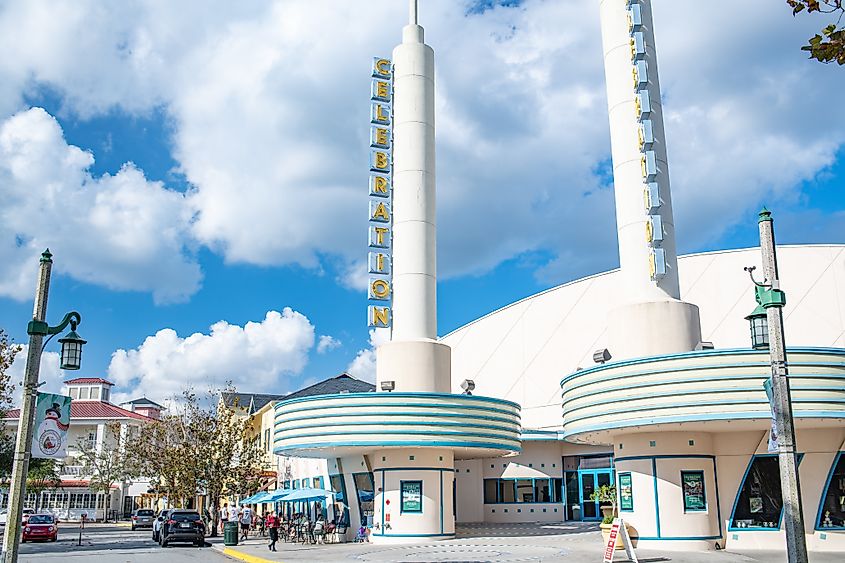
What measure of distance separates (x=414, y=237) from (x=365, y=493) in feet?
34.4

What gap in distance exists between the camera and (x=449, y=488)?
102 feet

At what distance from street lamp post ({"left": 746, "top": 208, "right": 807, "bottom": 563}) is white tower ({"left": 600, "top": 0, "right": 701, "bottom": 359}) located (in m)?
12.6

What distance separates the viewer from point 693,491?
25344 millimetres

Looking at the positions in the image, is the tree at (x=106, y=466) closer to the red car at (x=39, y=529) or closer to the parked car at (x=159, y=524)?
the red car at (x=39, y=529)

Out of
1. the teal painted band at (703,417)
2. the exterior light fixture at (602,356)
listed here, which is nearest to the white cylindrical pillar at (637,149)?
the exterior light fixture at (602,356)

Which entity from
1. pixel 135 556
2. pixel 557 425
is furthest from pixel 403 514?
pixel 557 425

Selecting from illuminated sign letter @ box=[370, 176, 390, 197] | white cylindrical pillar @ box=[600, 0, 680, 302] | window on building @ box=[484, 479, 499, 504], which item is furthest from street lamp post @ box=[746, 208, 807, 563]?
window on building @ box=[484, 479, 499, 504]

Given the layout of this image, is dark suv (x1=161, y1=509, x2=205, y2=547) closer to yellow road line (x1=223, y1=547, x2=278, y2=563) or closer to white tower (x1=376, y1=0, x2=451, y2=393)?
yellow road line (x1=223, y1=547, x2=278, y2=563)

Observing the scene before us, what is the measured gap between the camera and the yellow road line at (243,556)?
82.4ft

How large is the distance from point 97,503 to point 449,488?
203 feet

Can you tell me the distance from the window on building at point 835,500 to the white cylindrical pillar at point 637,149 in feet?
23.0

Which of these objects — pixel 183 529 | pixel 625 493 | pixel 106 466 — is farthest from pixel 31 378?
pixel 106 466

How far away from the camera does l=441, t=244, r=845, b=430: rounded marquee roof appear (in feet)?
131

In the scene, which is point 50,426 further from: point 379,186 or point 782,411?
point 379,186
